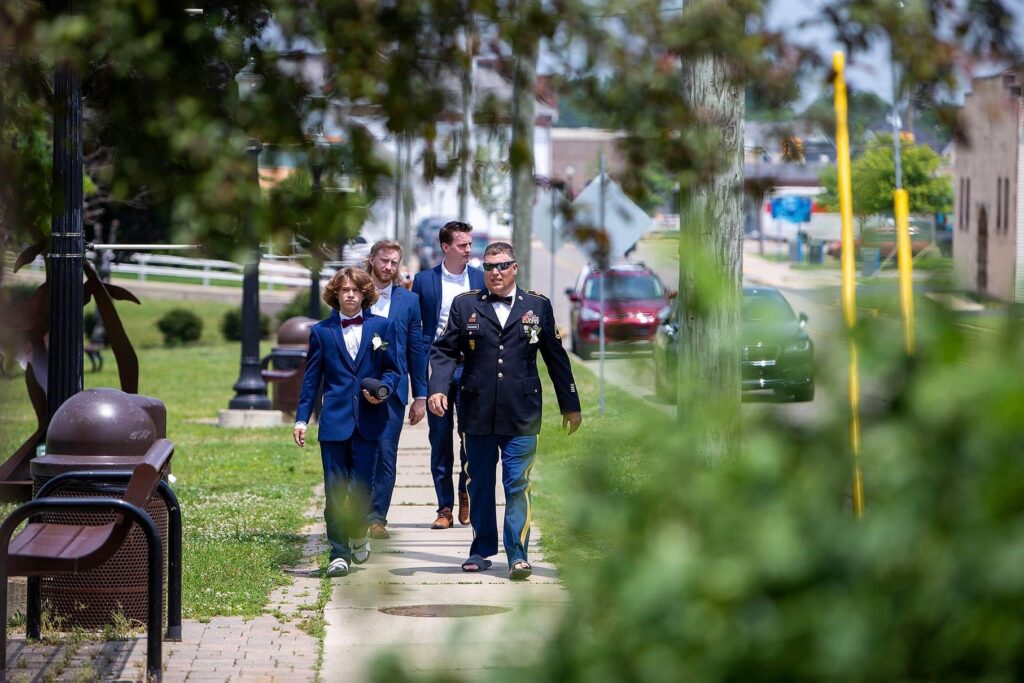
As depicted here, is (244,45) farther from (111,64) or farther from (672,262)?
(672,262)

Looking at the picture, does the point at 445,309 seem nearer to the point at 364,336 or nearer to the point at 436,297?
the point at 436,297

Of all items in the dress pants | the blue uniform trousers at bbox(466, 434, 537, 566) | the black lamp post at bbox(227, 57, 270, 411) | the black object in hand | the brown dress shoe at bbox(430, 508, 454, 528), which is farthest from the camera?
the black lamp post at bbox(227, 57, 270, 411)

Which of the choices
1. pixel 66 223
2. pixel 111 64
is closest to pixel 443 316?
pixel 66 223

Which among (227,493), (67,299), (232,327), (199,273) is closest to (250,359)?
(227,493)

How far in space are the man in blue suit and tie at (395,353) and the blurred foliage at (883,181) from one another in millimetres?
2785

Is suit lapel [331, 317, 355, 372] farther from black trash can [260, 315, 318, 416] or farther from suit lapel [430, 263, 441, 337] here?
black trash can [260, 315, 318, 416]

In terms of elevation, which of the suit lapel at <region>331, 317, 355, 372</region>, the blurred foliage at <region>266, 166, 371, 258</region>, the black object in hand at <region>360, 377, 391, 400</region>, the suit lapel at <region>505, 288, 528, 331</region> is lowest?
the black object in hand at <region>360, 377, 391, 400</region>

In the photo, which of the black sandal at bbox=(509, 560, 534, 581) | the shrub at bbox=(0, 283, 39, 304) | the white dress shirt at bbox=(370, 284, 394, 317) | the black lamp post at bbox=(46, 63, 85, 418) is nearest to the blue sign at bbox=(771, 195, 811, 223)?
the white dress shirt at bbox=(370, 284, 394, 317)

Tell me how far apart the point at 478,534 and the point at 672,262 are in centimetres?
650

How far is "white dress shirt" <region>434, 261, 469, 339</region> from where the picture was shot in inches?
415

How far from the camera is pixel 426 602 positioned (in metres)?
7.00

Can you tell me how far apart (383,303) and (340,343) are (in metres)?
0.97

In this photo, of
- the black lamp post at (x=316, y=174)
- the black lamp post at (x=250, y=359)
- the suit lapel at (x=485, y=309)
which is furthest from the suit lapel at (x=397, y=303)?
the black lamp post at (x=316, y=174)

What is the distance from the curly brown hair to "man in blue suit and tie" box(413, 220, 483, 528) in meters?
1.05
